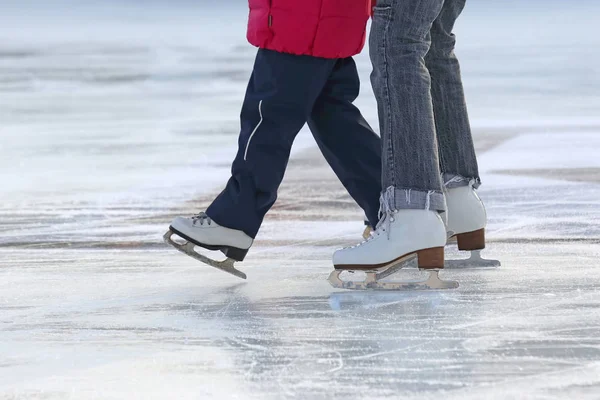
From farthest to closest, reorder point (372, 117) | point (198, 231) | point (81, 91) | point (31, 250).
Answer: point (81, 91) → point (372, 117) → point (31, 250) → point (198, 231)

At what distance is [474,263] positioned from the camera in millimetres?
3398

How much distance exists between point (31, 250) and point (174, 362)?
1.47 meters

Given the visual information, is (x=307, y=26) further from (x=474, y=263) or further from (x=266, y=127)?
(x=474, y=263)

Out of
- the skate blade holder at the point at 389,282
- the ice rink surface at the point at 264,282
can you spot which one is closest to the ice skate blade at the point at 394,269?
the skate blade holder at the point at 389,282

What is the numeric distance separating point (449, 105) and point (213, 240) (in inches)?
28.7

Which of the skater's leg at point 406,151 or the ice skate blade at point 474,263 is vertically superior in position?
the skater's leg at point 406,151

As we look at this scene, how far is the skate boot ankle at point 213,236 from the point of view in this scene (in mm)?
3277

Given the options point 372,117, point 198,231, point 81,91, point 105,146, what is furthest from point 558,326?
point 81,91

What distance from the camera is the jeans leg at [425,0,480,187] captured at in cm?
342

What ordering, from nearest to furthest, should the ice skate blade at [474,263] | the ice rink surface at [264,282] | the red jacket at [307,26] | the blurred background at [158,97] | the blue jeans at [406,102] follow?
the ice rink surface at [264,282]
the blue jeans at [406,102]
the red jacket at [307,26]
the ice skate blade at [474,263]
the blurred background at [158,97]

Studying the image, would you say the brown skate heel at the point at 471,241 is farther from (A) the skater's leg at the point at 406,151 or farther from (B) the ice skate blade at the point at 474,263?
(A) the skater's leg at the point at 406,151

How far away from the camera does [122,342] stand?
2582 millimetres

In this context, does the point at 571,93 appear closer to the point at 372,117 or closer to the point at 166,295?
the point at 372,117

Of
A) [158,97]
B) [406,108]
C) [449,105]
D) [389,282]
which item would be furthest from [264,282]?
[158,97]
